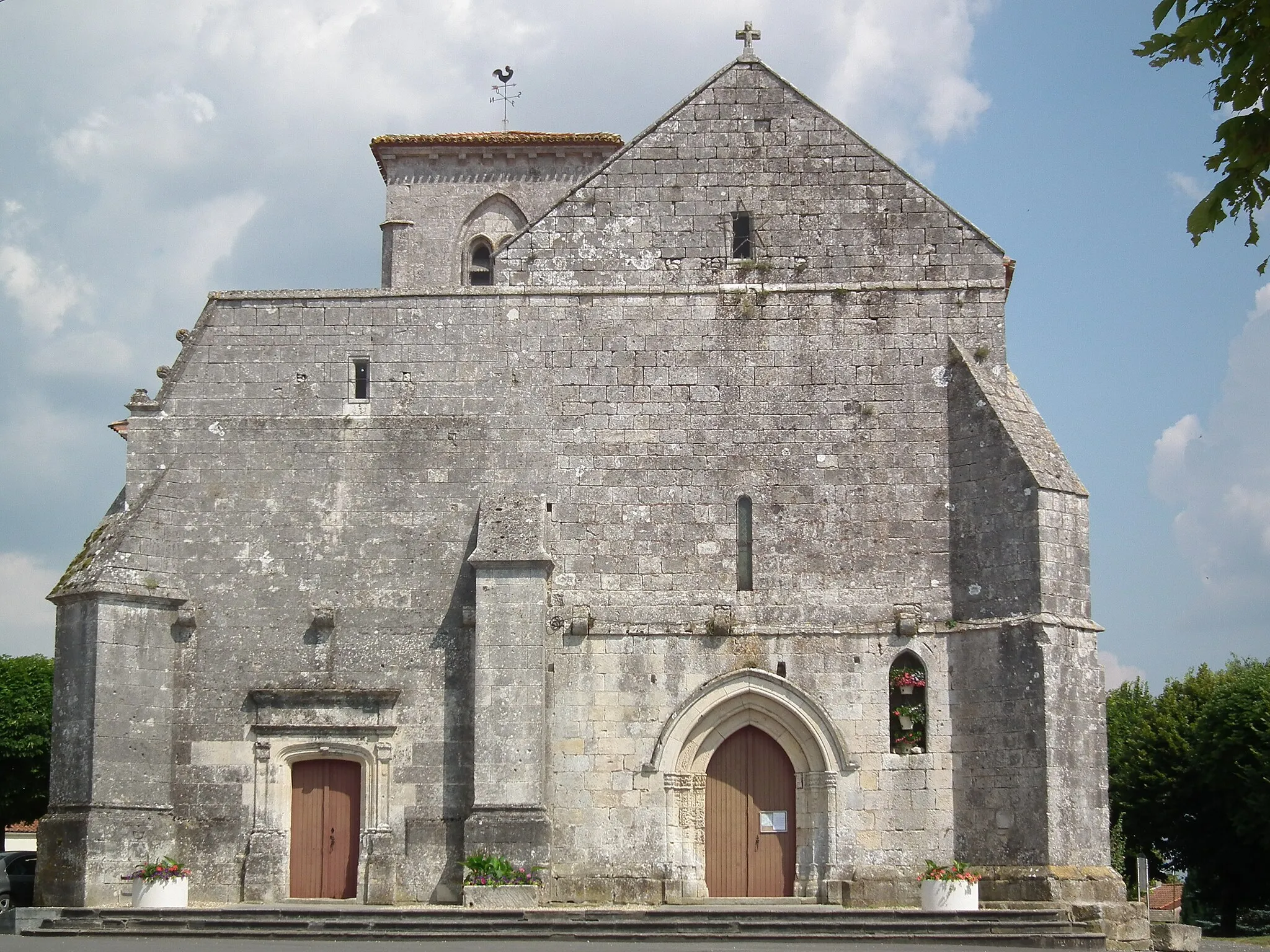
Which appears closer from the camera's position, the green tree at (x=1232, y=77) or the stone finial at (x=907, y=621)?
the green tree at (x=1232, y=77)

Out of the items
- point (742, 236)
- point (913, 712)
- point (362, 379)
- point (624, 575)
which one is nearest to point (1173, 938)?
point (913, 712)

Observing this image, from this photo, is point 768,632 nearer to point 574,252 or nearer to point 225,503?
point 574,252

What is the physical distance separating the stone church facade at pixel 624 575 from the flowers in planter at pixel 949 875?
1.87 ft

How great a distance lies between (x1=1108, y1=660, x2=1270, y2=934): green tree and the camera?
2930cm

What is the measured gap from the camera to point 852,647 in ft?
61.4

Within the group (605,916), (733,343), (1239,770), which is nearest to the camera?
(605,916)

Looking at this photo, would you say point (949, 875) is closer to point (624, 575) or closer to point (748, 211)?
point (624, 575)

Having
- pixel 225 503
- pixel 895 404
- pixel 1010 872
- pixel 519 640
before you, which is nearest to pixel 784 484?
pixel 895 404

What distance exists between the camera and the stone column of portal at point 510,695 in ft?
58.7

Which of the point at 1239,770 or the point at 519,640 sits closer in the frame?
the point at 519,640

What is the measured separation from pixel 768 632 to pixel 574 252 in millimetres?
5384

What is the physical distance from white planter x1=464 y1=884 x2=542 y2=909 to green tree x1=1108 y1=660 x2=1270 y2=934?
1599cm

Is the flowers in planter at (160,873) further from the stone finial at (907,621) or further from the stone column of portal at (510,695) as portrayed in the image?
the stone finial at (907,621)

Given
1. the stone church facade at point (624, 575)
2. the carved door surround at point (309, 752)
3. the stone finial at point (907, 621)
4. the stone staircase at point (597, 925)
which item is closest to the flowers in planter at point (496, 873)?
the stone church facade at point (624, 575)
